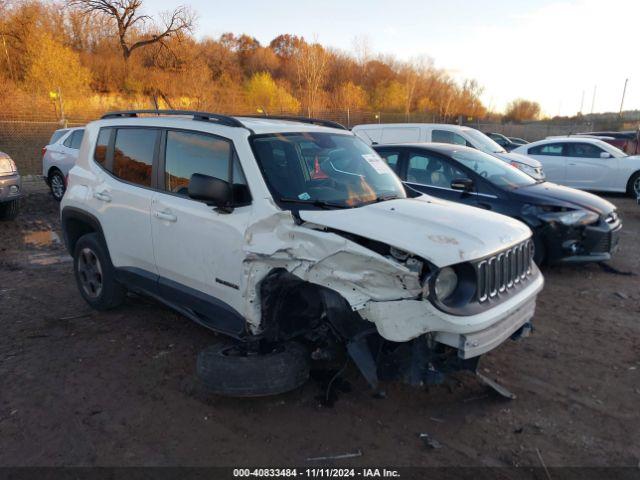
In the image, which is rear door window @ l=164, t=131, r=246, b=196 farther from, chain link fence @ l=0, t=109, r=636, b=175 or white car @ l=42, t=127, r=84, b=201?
chain link fence @ l=0, t=109, r=636, b=175

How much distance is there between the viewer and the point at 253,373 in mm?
3174

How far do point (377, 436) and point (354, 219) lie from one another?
141 centimetres

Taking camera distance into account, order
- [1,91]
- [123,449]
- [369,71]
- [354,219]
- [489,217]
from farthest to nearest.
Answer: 1. [369,71]
2. [1,91]
3. [489,217]
4. [354,219]
5. [123,449]

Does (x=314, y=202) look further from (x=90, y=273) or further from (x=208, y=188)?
(x=90, y=273)

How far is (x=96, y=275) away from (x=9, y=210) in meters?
5.79

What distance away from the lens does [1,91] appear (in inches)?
941

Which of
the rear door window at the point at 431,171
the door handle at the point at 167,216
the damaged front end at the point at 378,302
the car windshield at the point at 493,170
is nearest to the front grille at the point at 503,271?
the damaged front end at the point at 378,302

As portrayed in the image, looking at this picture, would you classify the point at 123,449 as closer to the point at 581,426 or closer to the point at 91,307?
the point at 91,307

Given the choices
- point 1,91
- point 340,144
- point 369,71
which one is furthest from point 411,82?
point 340,144

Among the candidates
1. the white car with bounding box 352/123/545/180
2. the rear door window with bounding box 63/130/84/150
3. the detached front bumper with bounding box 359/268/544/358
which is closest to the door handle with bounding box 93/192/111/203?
the detached front bumper with bounding box 359/268/544/358

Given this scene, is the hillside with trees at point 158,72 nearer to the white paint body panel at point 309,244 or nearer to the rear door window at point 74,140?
the rear door window at point 74,140

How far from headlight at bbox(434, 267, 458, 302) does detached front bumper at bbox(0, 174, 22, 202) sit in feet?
28.3

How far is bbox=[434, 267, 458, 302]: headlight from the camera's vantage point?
2.87 m

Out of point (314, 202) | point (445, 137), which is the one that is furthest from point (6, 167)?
point (445, 137)
